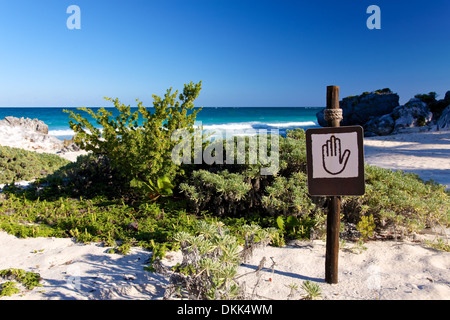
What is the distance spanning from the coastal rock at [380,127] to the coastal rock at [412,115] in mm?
328

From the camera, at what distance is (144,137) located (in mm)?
5422

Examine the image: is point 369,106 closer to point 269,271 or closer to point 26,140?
point 26,140

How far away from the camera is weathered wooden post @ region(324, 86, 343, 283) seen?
283 centimetres

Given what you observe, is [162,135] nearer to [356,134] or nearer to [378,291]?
[356,134]

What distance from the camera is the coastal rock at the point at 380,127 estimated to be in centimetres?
2225

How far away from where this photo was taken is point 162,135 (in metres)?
5.38

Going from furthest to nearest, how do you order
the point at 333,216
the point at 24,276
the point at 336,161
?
the point at 24,276 < the point at 333,216 < the point at 336,161

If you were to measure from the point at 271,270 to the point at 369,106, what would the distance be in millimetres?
28376

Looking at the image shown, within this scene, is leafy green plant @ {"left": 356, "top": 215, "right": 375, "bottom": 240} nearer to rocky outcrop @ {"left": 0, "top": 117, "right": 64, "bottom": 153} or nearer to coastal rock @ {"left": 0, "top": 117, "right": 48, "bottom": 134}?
rocky outcrop @ {"left": 0, "top": 117, "right": 64, "bottom": 153}

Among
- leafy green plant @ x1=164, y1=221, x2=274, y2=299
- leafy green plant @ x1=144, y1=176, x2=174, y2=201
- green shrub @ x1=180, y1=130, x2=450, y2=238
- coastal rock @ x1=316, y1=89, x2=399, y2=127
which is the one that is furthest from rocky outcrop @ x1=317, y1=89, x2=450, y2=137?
leafy green plant @ x1=164, y1=221, x2=274, y2=299

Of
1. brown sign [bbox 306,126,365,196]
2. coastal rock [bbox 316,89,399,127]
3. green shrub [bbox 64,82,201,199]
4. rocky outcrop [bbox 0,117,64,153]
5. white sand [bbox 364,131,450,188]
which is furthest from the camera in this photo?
coastal rock [bbox 316,89,399,127]

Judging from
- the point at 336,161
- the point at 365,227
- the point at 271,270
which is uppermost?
the point at 336,161

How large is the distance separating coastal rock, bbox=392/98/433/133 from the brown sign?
22167mm

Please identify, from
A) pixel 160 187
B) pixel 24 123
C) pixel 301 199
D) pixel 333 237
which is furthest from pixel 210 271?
pixel 24 123
